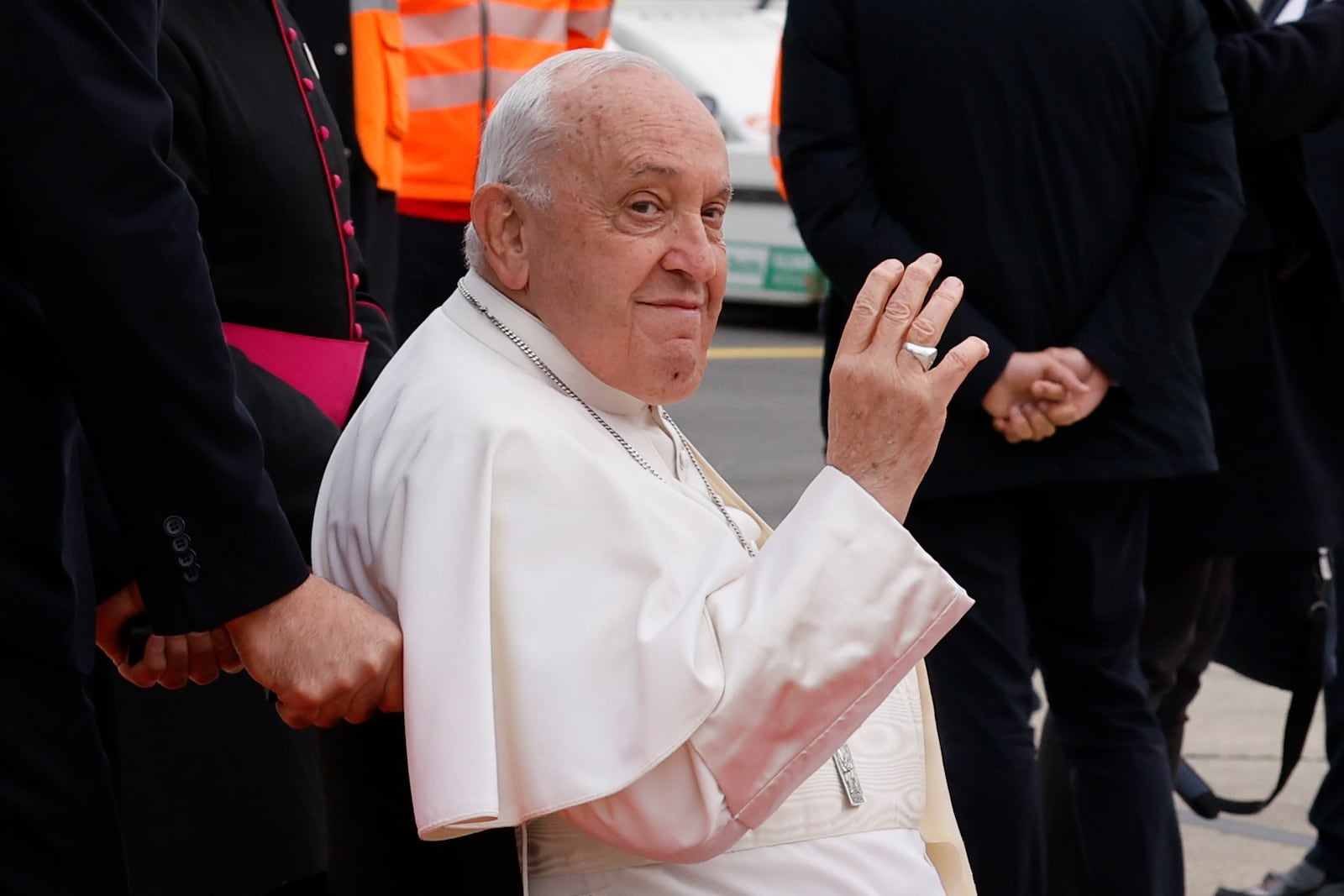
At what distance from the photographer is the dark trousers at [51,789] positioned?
71.2 inches

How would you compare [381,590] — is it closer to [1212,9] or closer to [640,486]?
[640,486]

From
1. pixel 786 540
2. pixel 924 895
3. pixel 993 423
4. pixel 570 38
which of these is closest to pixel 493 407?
pixel 786 540

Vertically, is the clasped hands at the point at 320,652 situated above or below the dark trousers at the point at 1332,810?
above

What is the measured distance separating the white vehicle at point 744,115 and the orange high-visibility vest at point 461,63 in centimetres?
547

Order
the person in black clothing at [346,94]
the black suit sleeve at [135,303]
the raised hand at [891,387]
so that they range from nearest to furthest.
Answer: the black suit sleeve at [135,303]
the raised hand at [891,387]
the person in black clothing at [346,94]

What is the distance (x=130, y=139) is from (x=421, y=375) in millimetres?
445

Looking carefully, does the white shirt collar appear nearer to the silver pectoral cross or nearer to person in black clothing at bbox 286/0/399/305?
Result: the silver pectoral cross

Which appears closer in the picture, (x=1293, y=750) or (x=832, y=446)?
(x=832, y=446)

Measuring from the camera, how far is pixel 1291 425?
3.71 meters

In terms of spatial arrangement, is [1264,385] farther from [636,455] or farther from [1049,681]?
[636,455]

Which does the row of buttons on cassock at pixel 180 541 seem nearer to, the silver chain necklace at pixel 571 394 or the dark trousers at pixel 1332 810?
the silver chain necklace at pixel 571 394

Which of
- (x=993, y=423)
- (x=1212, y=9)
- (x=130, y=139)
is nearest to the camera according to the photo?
(x=130, y=139)

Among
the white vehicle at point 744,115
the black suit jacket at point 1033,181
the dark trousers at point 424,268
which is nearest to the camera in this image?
the black suit jacket at point 1033,181

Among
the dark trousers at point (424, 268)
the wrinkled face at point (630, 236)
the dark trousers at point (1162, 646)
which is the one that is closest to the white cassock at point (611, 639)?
the wrinkled face at point (630, 236)
